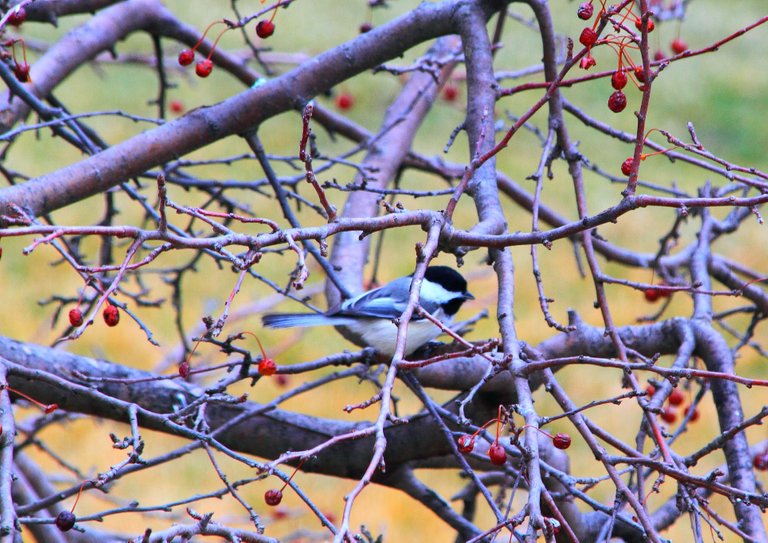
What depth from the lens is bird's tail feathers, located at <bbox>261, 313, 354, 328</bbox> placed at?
Answer: 351 cm

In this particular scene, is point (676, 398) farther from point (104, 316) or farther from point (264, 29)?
point (104, 316)

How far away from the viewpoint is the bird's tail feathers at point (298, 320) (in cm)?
351

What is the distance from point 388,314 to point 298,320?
42 centimetres

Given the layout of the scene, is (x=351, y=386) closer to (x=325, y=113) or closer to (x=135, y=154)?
(x=325, y=113)

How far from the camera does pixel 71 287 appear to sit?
6594 millimetres

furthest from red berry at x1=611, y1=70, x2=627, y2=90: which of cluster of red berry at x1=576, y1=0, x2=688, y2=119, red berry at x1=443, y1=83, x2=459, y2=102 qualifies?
red berry at x1=443, y1=83, x2=459, y2=102

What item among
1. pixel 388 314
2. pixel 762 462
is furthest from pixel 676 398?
pixel 388 314

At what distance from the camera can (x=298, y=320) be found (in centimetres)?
357

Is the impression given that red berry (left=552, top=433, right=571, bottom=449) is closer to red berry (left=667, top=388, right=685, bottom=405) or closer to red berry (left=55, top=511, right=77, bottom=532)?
red berry (left=55, top=511, right=77, bottom=532)

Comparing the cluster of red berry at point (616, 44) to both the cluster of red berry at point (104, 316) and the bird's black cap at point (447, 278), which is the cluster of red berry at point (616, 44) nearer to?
the cluster of red berry at point (104, 316)

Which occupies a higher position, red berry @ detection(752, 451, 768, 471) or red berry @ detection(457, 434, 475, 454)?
red berry @ detection(752, 451, 768, 471)

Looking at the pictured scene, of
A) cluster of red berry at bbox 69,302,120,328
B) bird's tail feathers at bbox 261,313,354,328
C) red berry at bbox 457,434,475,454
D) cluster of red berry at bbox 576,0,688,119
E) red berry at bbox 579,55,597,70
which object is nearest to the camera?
red berry at bbox 457,434,475,454

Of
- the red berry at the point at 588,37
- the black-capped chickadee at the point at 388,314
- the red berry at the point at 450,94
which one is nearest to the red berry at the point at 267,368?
the black-capped chickadee at the point at 388,314

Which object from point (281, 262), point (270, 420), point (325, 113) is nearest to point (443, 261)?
point (281, 262)
